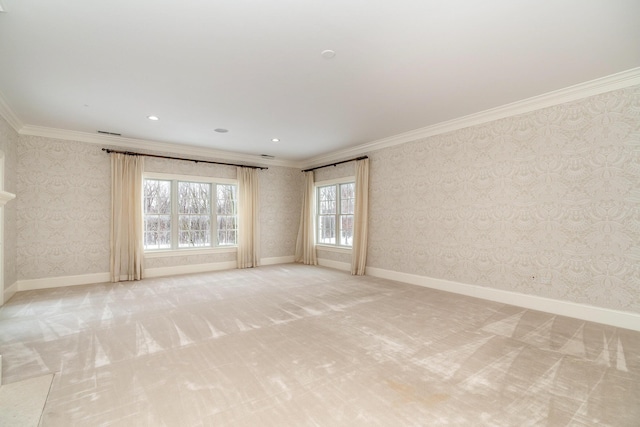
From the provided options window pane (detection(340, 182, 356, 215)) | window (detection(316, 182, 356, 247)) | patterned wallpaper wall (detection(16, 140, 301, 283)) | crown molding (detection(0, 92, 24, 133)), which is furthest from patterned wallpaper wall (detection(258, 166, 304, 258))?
crown molding (detection(0, 92, 24, 133))

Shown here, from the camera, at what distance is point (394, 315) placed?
3662mm

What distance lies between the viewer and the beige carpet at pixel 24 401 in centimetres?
177

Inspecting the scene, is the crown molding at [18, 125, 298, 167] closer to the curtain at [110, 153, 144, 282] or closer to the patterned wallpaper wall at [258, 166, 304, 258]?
the curtain at [110, 153, 144, 282]

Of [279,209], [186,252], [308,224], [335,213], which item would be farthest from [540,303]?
[186,252]

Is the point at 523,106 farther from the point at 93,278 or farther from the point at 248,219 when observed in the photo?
the point at 93,278

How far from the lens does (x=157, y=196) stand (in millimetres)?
6285

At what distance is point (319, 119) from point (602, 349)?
431 cm

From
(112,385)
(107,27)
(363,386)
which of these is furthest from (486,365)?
(107,27)

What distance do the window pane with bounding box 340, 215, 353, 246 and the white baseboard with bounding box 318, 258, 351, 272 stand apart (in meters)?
0.48

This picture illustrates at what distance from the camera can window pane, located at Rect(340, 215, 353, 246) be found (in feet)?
22.7

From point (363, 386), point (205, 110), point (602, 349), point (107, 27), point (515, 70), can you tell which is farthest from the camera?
point (205, 110)

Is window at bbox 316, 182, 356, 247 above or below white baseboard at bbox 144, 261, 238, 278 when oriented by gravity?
above

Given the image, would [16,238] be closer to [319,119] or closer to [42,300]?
[42,300]

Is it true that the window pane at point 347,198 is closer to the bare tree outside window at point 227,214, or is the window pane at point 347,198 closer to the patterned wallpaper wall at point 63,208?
the bare tree outside window at point 227,214
